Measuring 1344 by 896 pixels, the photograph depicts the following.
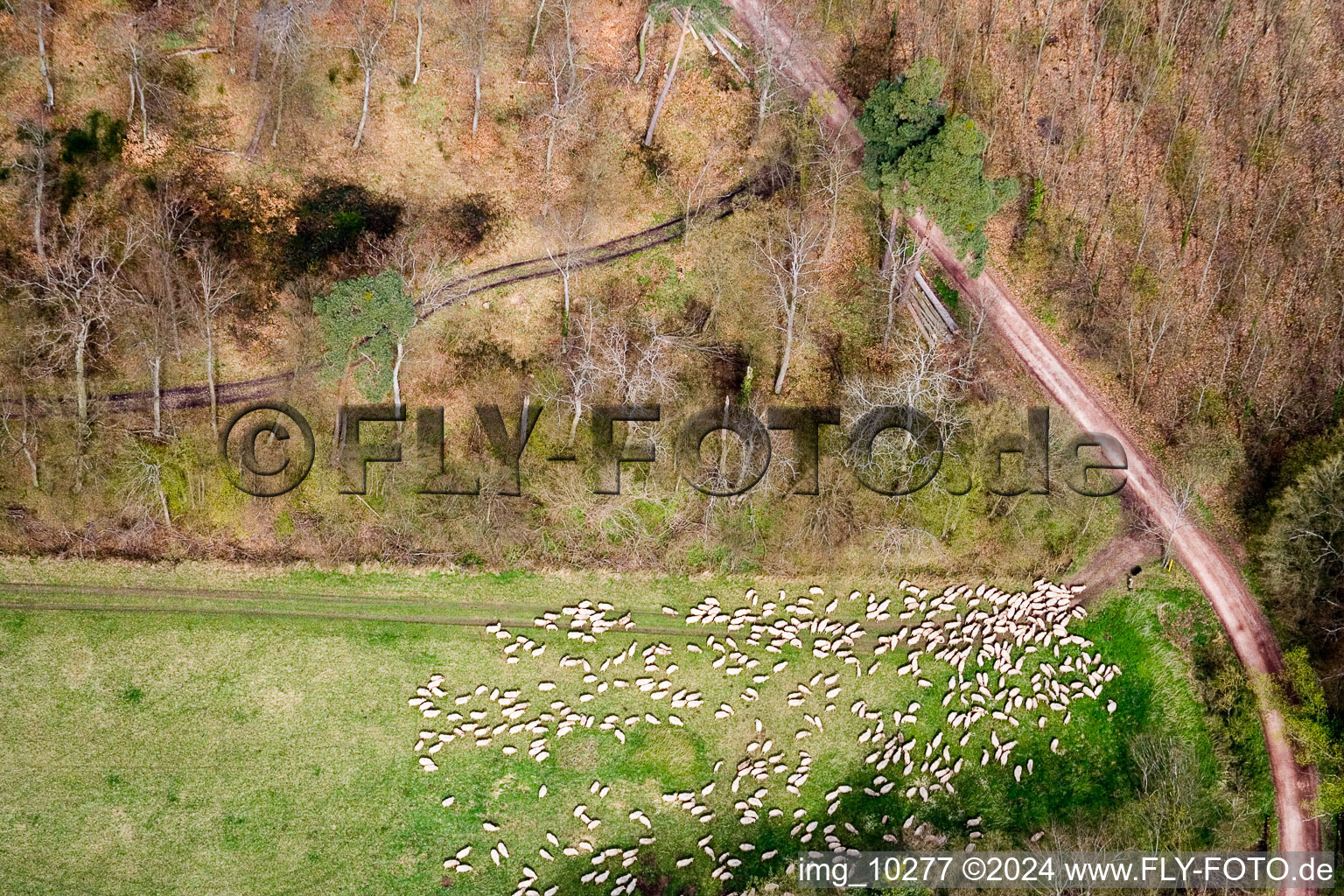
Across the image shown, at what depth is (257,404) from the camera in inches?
1843

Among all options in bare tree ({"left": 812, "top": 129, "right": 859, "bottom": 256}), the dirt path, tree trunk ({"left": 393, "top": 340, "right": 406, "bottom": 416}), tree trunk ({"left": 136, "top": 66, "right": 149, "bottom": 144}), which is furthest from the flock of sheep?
tree trunk ({"left": 136, "top": 66, "right": 149, "bottom": 144})

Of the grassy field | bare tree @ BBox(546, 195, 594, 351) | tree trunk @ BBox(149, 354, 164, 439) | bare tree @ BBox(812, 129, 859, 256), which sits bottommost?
the grassy field

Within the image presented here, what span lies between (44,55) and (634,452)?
32297 mm

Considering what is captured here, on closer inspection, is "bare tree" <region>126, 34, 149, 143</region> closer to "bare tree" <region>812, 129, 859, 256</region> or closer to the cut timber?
"bare tree" <region>812, 129, 859, 256</region>

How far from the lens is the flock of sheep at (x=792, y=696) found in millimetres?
41719

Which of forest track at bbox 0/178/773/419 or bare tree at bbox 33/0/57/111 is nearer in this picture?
forest track at bbox 0/178/773/419

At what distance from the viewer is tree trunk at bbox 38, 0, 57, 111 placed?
157ft

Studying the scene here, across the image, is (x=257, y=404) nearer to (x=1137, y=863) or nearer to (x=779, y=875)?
(x=779, y=875)

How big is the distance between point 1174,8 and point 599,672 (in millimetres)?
42997

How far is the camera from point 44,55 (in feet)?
158

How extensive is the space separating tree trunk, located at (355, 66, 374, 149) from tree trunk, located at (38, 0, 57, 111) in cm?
1360

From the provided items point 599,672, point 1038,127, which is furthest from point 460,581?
point 1038,127

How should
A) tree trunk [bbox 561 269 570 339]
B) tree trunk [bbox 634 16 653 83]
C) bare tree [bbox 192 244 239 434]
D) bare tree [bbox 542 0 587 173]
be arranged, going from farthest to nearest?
tree trunk [bbox 634 16 653 83], bare tree [bbox 542 0 587 173], tree trunk [bbox 561 269 570 339], bare tree [bbox 192 244 239 434]

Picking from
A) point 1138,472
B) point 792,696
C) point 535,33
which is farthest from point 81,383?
point 1138,472
